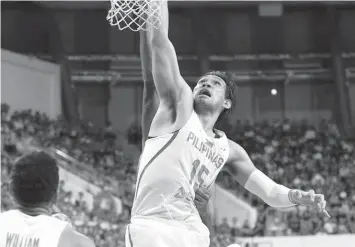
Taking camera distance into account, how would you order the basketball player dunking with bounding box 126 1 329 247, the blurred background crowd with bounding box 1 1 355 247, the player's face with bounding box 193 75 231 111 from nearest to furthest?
the basketball player dunking with bounding box 126 1 329 247 → the player's face with bounding box 193 75 231 111 → the blurred background crowd with bounding box 1 1 355 247

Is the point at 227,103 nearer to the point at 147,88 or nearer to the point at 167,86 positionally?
the point at 147,88

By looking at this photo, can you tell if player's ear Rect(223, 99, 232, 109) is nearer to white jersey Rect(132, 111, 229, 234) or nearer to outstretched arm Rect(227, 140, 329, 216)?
outstretched arm Rect(227, 140, 329, 216)

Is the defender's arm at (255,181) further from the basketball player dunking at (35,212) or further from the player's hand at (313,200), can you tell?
the basketball player dunking at (35,212)

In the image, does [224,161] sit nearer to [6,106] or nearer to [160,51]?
[160,51]

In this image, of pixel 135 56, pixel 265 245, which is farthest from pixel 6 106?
pixel 265 245

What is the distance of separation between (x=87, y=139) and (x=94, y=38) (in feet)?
13.0

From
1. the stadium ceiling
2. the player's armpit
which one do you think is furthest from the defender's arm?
the stadium ceiling

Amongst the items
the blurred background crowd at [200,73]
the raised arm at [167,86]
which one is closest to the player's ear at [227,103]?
the raised arm at [167,86]

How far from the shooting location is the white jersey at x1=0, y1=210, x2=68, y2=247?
2.72 meters

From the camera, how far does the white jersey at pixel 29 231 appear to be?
2719 mm

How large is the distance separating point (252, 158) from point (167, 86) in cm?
1453

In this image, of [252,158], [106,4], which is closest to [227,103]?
[252,158]

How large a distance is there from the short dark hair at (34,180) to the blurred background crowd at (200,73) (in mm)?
15215

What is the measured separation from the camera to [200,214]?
447 centimetres
